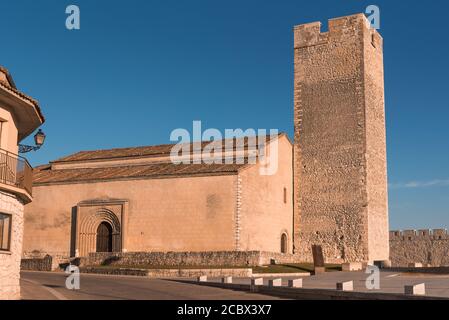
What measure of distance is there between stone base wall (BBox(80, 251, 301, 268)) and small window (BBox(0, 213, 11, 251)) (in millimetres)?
18333

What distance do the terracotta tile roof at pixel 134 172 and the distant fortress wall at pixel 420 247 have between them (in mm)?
17767

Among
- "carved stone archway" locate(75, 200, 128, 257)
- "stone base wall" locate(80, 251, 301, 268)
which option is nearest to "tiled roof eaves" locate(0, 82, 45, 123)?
"stone base wall" locate(80, 251, 301, 268)

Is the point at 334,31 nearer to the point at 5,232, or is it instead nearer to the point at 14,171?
the point at 14,171

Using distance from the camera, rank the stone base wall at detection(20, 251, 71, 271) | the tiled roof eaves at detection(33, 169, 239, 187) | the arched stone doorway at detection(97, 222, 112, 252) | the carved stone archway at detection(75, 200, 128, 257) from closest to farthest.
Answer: the stone base wall at detection(20, 251, 71, 271)
the tiled roof eaves at detection(33, 169, 239, 187)
the carved stone archway at detection(75, 200, 128, 257)
the arched stone doorway at detection(97, 222, 112, 252)

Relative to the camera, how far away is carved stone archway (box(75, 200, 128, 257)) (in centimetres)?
3897

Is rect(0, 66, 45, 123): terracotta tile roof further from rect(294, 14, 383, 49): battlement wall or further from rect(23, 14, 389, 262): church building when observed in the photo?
rect(294, 14, 383, 49): battlement wall

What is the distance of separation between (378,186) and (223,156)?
1048 cm

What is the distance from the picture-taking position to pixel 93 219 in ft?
130

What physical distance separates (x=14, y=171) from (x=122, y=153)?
101 feet

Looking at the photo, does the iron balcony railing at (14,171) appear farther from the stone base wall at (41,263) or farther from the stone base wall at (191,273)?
the stone base wall at (41,263)

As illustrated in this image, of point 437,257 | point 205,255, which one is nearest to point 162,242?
point 205,255

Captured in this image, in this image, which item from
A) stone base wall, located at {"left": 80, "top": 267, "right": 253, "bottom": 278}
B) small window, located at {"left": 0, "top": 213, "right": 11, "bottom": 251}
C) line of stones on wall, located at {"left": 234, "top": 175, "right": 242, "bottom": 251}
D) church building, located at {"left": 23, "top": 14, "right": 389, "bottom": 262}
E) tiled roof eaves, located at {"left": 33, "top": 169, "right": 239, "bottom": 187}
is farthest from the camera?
church building, located at {"left": 23, "top": 14, "right": 389, "bottom": 262}
